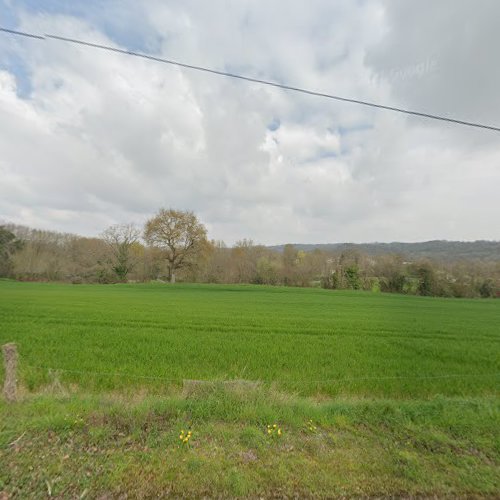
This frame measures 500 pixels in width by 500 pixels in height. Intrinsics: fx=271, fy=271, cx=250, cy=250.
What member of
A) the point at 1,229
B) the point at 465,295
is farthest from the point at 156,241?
the point at 465,295

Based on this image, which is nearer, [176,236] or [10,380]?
[10,380]

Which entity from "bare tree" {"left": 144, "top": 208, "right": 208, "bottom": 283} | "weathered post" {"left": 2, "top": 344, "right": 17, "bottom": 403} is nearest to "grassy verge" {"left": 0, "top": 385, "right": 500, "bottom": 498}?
"weathered post" {"left": 2, "top": 344, "right": 17, "bottom": 403}

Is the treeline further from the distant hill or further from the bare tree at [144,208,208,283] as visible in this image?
the distant hill

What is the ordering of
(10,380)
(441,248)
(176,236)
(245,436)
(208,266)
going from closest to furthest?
(245,436) → (10,380) → (176,236) → (208,266) → (441,248)

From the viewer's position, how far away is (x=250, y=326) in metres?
14.2

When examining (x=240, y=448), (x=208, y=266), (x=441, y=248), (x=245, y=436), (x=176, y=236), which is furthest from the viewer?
(x=441, y=248)

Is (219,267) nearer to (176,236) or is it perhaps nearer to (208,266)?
(208,266)

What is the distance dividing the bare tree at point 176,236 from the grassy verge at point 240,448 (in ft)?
154

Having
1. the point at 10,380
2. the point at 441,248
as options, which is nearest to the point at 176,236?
the point at 10,380

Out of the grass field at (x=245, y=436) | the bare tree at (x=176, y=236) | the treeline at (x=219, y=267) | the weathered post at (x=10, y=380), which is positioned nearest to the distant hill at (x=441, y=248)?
the treeline at (x=219, y=267)

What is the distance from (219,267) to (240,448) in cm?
5588

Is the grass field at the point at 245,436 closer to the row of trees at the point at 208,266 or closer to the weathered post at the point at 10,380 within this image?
the weathered post at the point at 10,380

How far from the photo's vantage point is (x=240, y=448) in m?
3.23

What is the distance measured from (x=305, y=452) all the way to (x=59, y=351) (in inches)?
366
